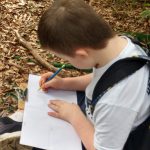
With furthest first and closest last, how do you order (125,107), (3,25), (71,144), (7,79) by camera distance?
1. (3,25)
2. (7,79)
3. (71,144)
4. (125,107)

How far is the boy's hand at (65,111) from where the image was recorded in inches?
62.9

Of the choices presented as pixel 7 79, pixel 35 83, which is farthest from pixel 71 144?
pixel 7 79

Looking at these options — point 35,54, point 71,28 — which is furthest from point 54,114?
point 35,54

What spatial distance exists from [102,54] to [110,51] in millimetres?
29

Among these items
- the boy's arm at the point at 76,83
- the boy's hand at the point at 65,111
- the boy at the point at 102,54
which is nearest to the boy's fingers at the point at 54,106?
the boy's hand at the point at 65,111

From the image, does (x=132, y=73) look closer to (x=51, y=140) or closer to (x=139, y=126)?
(x=139, y=126)

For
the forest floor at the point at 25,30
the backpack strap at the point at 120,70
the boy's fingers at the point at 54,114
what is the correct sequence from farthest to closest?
the forest floor at the point at 25,30 < the boy's fingers at the point at 54,114 < the backpack strap at the point at 120,70

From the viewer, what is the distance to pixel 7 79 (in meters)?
2.45

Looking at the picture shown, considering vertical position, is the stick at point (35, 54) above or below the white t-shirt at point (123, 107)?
below

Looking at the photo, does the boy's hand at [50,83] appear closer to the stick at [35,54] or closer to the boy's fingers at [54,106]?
the boy's fingers at [54,106]

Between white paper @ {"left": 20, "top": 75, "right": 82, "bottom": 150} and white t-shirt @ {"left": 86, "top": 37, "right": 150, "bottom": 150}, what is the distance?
0.25m

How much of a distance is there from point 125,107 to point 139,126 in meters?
0.10

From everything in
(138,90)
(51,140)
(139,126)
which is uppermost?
(138,90)

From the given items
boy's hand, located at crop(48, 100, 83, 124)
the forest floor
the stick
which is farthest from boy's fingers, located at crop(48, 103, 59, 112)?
the stick
